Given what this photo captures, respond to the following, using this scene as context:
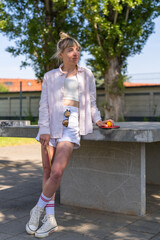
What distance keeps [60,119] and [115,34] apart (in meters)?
15.6

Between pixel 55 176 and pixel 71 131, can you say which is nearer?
pixel 55 176

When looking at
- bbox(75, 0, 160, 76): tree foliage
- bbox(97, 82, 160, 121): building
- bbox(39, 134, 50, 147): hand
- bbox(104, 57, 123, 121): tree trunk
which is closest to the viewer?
bbox(39, 134, 50, 147): hand

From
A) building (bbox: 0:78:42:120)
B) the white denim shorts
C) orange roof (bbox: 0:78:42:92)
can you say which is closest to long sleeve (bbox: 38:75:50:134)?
the white denim shorts

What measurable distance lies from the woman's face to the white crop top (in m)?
0.18

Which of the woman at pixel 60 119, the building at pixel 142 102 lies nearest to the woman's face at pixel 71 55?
the woman at pixel 60 119

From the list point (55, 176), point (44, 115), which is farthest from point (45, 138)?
point (55, 176)

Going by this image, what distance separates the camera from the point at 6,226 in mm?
3883

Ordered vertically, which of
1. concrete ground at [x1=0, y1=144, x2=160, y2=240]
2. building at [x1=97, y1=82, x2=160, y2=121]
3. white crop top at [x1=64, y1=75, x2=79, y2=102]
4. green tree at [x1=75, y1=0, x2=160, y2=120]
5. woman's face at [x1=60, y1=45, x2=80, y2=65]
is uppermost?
green tree at [x1=75, y1=0, x2=160, y2=120]

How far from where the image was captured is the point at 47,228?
360 cm

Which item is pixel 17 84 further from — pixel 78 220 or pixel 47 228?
pixel 47 228

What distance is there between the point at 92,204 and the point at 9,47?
18.1 metres

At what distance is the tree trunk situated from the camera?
19.8 meters

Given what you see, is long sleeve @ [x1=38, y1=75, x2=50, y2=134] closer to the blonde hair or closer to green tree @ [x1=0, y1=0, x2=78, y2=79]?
the blonde hair

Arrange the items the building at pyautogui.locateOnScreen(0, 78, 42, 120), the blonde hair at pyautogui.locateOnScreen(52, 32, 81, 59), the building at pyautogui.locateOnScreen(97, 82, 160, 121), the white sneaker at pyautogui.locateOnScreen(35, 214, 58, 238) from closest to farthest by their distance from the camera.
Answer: the white sneaker at pyautogui.locateOnScreen(35, 214, 58, 238), the blonde hair at pyautogui.locateOnScreen(52, 32, 81, 59), the building at pyautogui.locateOnScreen(97, 82, 160, 121), the building at pyautogui.locateOnScreen(0, 78, 42, 120)
